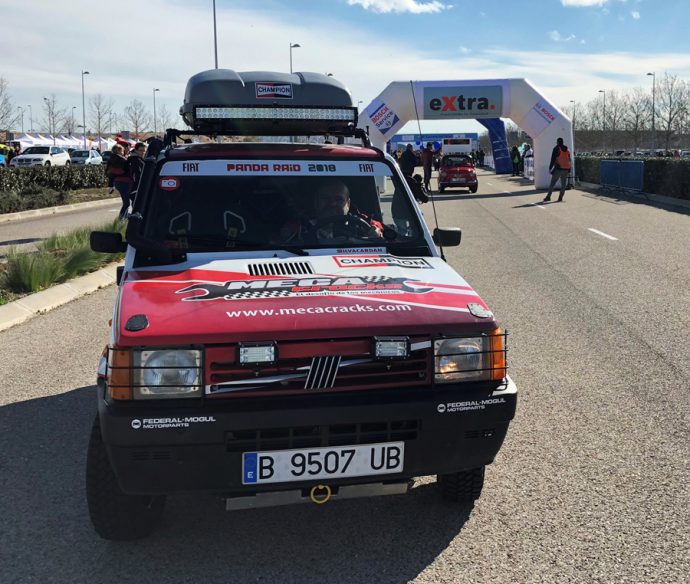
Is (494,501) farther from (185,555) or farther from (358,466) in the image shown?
(185,555)

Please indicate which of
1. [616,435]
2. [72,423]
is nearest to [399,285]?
[616,435]

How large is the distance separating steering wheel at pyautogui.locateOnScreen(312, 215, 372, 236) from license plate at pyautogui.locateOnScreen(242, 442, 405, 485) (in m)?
1.85

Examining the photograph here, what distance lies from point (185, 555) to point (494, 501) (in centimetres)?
158

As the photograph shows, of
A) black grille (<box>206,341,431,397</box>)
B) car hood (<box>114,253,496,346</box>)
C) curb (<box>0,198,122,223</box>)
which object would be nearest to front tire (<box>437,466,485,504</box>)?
black grille (<box>206,341,431,397</box>)

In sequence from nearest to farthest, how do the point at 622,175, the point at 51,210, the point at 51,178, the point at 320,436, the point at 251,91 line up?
the point at 320,436
the point at 251,91
the point at 51,210
the point at 51,178
the point at 622,175

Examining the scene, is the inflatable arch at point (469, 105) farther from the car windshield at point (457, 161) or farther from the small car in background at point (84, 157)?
the small car in background at point (84, 157)

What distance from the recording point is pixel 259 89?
Result: 20.2 ft

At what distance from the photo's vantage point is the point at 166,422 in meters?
3.02

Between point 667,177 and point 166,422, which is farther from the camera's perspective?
point 667,177

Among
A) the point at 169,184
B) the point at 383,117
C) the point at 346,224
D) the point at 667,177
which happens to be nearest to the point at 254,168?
the point at 169,184

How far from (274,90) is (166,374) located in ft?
12.2

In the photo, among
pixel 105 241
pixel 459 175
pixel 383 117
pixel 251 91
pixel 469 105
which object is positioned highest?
pixel 469 105

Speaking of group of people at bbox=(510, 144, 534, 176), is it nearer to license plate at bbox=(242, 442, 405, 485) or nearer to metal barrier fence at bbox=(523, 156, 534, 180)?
metal barrier fence at bbox=(523, 156, 534, 180)

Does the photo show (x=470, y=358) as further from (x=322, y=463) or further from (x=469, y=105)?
(x=469, y=105)
